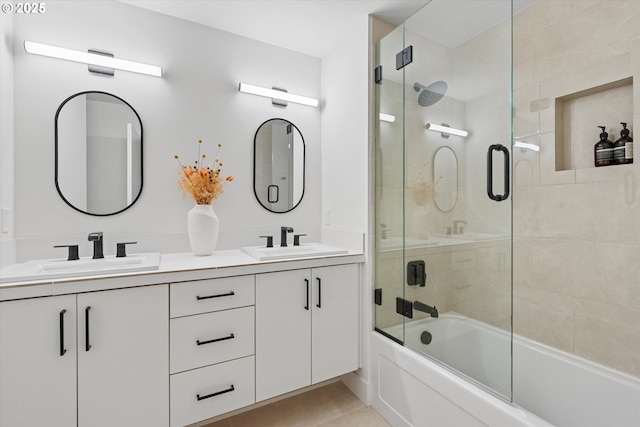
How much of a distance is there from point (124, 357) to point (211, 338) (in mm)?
367

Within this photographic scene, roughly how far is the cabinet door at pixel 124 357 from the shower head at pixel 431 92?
166 cm

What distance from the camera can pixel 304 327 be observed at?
5.86ft

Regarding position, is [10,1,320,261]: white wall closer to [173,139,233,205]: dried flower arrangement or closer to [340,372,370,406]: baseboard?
[173,139,233,205]: dried flower arrangement

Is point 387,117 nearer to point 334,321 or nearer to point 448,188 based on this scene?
point 448,188

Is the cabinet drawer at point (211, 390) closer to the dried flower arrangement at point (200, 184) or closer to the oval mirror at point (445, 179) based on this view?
the dried flower arrangement at point (200, 184)

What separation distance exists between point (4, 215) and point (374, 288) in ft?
6.63

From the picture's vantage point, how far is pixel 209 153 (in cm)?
208

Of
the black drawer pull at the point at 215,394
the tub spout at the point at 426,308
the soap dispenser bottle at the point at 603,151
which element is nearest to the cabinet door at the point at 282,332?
the black drawer pull at the point at 215,394

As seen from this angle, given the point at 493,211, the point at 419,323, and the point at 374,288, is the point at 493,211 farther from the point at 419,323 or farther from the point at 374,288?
the point at 374,288

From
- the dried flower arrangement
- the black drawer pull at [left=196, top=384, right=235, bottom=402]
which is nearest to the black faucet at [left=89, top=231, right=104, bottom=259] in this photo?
the dried flower arrangement

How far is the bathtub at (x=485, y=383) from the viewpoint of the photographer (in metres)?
1.32

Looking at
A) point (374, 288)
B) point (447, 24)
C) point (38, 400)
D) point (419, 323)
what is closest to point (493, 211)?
point (419, 323)

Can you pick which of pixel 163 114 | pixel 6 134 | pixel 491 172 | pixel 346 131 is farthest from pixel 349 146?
pixel 6 134

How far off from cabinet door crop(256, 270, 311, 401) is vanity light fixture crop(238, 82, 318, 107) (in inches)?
51.7
